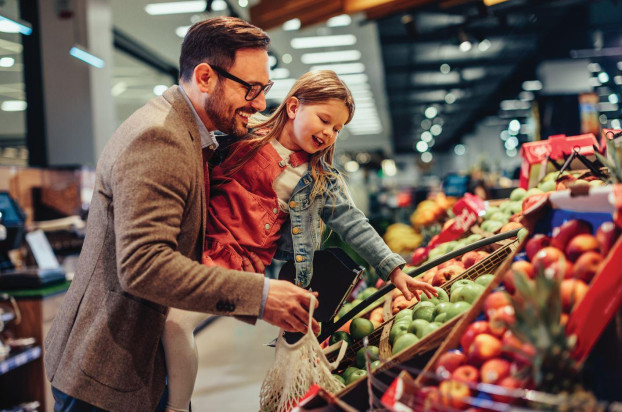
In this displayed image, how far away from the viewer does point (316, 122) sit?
1.75 metres

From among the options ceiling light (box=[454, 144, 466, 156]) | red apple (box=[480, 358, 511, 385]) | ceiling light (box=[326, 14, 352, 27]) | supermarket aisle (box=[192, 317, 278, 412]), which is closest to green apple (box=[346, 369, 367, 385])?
red apple (box=[480, 358, 511, 385])

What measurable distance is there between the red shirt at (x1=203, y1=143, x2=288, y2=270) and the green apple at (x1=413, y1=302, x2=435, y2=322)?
0.52 meters

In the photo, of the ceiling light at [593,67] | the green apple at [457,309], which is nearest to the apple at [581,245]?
the green apple at [457,309]

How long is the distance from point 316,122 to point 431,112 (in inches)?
899

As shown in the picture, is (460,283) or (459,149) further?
(459,149)

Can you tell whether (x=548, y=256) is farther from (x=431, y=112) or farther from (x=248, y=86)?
(x=431, y=112)

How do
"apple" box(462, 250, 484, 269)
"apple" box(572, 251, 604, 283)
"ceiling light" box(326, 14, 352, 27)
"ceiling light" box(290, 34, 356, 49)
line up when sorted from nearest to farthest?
"apple" box(572, 251, 604, 283)
"apple" box(462, 250, 484, 269)
"ceiling light" box(326, 14, 352, 27)
"ceiling light" box(290, 34, 356, 49)

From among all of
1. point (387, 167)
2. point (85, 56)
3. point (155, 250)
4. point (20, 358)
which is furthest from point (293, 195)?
point (387, 167)

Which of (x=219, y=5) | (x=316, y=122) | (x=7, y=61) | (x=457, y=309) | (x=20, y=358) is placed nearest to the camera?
(x=457, y=309)

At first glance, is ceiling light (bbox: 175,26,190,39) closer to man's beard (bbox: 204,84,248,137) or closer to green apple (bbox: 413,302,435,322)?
man's beard (bbox: 204,84,248,137)

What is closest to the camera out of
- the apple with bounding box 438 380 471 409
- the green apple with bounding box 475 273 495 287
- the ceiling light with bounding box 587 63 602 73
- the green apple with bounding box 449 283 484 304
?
the apple with bounding box 438 380 471 409

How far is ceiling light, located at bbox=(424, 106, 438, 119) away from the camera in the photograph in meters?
22.6

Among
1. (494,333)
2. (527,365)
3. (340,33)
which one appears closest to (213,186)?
(494,333)

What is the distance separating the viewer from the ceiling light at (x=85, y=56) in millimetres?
5285
